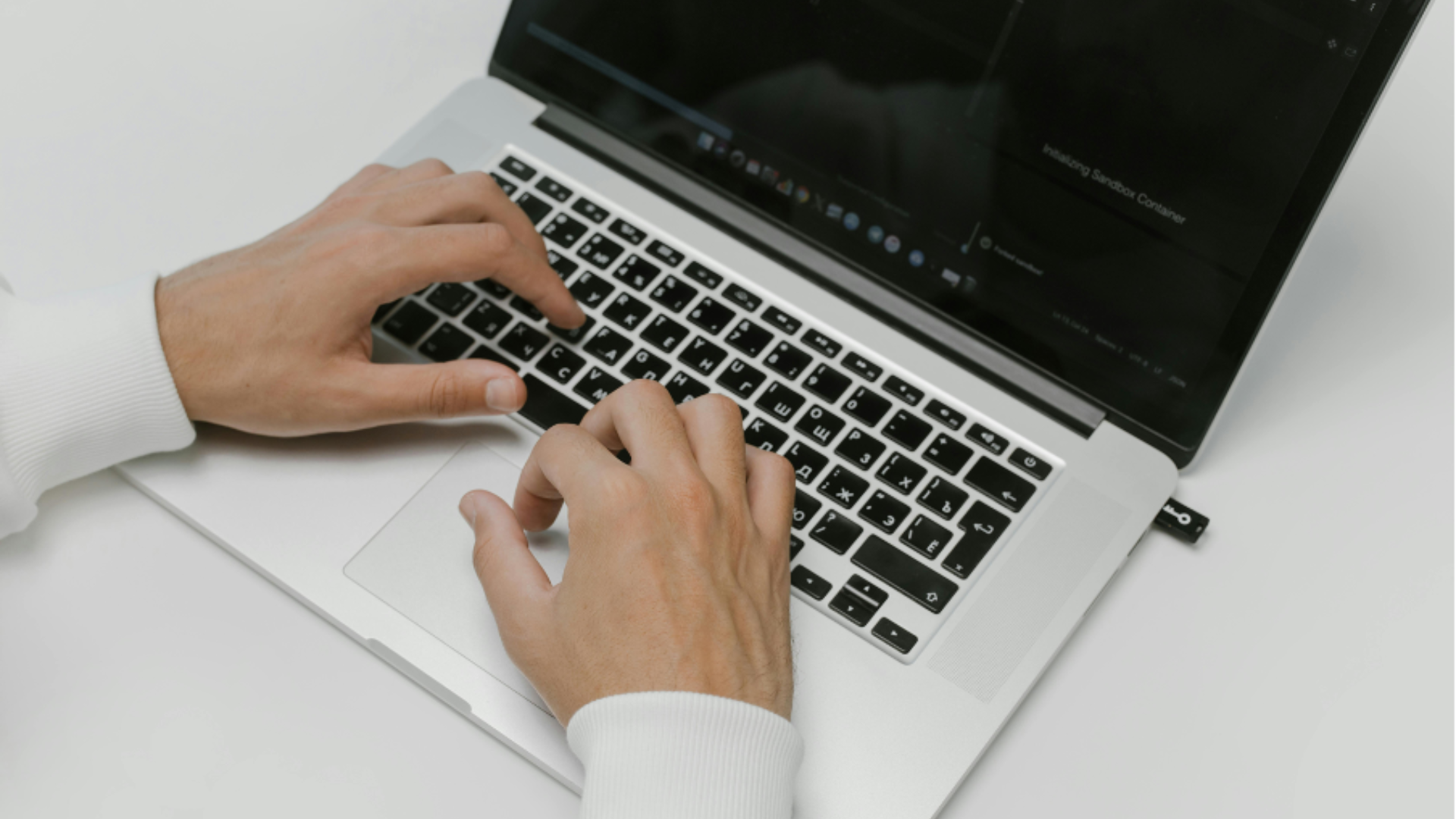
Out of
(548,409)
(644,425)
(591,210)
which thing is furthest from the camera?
(591,210)

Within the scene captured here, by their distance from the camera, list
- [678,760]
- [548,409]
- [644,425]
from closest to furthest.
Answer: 1. [678,760]
2. [644,425]
3. [548,409]

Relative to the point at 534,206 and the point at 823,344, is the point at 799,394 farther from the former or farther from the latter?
the point at 534,206

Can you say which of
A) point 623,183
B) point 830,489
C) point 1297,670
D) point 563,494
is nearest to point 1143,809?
point 1297,670

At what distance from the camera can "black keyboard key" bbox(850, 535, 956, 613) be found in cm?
78

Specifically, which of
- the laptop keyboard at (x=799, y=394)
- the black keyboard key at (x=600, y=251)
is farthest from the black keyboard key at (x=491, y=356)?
the black keyboard key at (x=600, y=251)

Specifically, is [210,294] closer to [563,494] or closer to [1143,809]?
[563,494]

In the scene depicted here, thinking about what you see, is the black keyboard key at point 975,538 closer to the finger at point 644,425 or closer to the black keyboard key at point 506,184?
the finger at point 644,425

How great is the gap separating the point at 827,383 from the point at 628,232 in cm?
21

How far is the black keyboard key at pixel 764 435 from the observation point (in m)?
0.84

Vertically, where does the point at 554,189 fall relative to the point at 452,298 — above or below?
above

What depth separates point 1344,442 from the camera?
0.92 metres

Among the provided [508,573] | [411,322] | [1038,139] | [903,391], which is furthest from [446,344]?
[1038,139]

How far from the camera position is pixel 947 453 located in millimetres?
841

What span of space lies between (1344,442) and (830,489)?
424mm
